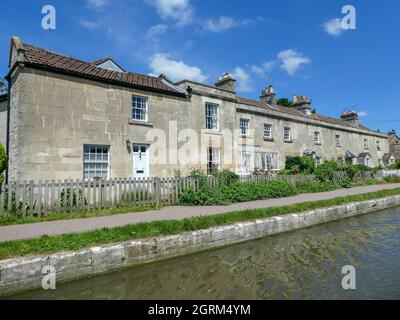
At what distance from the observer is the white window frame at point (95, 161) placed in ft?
42.0

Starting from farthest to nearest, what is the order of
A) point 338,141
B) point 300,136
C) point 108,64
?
point 338,141 < point 300,136 < point 108,64

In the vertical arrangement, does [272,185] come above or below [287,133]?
below

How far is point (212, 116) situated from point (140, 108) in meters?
5.18

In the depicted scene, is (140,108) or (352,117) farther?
(352,117)

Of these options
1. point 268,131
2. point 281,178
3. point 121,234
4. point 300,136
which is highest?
point 268,131

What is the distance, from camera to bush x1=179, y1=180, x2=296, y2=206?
38.1 ft

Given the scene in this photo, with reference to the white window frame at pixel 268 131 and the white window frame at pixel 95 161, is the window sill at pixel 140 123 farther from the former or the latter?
the white window frame at pixel 268 131

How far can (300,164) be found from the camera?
21703mm

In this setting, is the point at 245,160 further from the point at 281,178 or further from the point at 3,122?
the point at 3,122

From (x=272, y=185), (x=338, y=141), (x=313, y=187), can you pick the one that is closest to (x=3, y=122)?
(x=272, y=185)

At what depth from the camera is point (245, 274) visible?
5121 mm

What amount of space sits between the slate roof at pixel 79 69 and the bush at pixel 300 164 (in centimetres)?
1011
